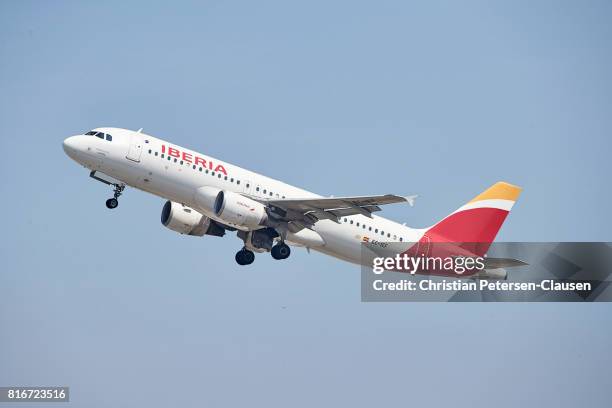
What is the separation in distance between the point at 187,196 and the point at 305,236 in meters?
6.14

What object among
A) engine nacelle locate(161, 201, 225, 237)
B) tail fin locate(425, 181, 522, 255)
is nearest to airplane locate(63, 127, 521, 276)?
engine nacelle locate(161, 201, 225, 237)

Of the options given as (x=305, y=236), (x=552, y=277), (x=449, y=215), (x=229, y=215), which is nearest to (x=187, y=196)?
(x=229, y=215)

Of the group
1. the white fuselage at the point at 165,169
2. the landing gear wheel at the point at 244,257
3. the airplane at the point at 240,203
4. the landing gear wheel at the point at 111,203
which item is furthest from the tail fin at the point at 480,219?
the landing gear wheel at the point at 111,203

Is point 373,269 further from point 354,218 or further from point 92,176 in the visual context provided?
point 92,176

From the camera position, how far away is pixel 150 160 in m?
54.5

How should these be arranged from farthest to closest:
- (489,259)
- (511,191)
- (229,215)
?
(511,191), (489,259), (229,215)

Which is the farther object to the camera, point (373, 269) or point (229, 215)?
point (373, 269)

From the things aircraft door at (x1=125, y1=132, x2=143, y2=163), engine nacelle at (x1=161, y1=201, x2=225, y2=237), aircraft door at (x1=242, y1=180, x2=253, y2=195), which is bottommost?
engine nacelle at (x1=161, y1=201, x2=225, y2=237)

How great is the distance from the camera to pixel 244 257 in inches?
2338

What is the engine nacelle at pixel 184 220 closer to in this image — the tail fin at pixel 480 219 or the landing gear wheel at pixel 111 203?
the landing gear wheel at pixel 111 203

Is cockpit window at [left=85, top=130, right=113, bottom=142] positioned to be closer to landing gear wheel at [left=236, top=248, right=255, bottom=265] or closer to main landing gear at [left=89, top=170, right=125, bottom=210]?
main landing gear at [left=89, top=170, right=125, bottom=210]

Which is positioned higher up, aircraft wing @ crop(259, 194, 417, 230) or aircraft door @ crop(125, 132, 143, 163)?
aircraft door @ crop(125, 132, 143, 163)

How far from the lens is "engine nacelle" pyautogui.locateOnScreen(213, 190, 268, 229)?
2138 inches

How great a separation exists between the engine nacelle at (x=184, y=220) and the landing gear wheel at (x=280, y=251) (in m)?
4.58
